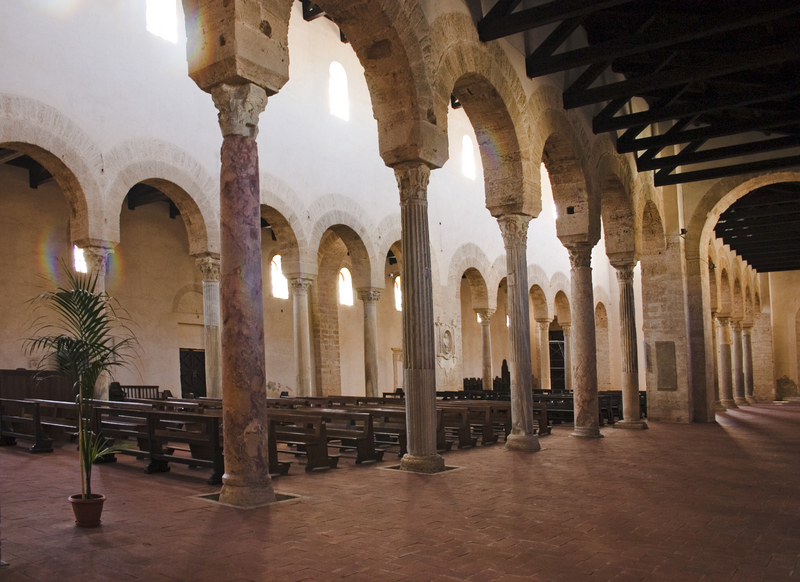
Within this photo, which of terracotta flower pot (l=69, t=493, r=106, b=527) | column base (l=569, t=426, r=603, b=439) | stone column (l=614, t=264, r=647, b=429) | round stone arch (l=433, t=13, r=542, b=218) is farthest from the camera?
stone column (l=614, t=264, r=647, b=429)

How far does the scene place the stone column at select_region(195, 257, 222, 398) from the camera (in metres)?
14.9

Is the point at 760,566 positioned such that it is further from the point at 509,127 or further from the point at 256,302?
the point at 509,127

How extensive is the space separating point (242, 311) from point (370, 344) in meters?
13.4

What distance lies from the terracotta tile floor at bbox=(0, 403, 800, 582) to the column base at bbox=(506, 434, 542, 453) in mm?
1227

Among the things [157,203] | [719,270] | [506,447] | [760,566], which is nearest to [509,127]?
[506,447]

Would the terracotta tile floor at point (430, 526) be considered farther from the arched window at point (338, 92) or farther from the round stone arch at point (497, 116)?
the arched window at point (338, 92)

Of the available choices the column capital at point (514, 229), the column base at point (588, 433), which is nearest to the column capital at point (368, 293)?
the column base at point (588, 433)

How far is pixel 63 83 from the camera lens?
1252 centimetres

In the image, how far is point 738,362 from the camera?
27.2 metres

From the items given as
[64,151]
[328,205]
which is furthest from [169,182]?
[328,205]

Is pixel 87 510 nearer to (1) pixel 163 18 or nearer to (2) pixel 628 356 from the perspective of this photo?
(2) pixel 628 356

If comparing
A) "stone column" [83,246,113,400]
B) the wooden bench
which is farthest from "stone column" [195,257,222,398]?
the wooden bench

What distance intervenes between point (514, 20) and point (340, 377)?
50.8 feet

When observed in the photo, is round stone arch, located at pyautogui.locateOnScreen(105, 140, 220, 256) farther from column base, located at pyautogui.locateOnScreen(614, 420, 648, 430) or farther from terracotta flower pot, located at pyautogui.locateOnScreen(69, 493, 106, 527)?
column base, located at pyautogui.locateOnScreen(614, 420, 648, 430)
